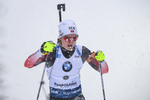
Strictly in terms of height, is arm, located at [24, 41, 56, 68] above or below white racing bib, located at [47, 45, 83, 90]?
above

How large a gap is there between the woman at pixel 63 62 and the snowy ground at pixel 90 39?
74 centimetres

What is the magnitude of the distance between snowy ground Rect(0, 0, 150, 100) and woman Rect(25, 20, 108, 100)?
74 centimetres

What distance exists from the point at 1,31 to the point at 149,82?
2419 millimetres

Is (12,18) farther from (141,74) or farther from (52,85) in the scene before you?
(141,74)

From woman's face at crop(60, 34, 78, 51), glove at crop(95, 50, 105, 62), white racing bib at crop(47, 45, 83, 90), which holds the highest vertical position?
woman's face at crop(60, 34, 78, 51)

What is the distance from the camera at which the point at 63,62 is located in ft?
4.34

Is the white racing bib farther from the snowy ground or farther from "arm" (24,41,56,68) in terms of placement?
the snowy ground

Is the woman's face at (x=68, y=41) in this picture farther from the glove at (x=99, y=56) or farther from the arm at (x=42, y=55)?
the glove at (x=99, y=56)

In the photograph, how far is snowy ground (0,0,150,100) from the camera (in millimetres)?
2047

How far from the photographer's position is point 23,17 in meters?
2.04

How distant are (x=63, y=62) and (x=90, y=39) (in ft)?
3.07

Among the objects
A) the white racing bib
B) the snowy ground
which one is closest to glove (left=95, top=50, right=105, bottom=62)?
the white racing bib

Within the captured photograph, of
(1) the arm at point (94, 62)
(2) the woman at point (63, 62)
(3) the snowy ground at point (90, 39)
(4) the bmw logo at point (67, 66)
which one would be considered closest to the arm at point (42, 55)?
(2) the woman at point (63, 62)

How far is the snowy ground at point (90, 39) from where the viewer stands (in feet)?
6.72
